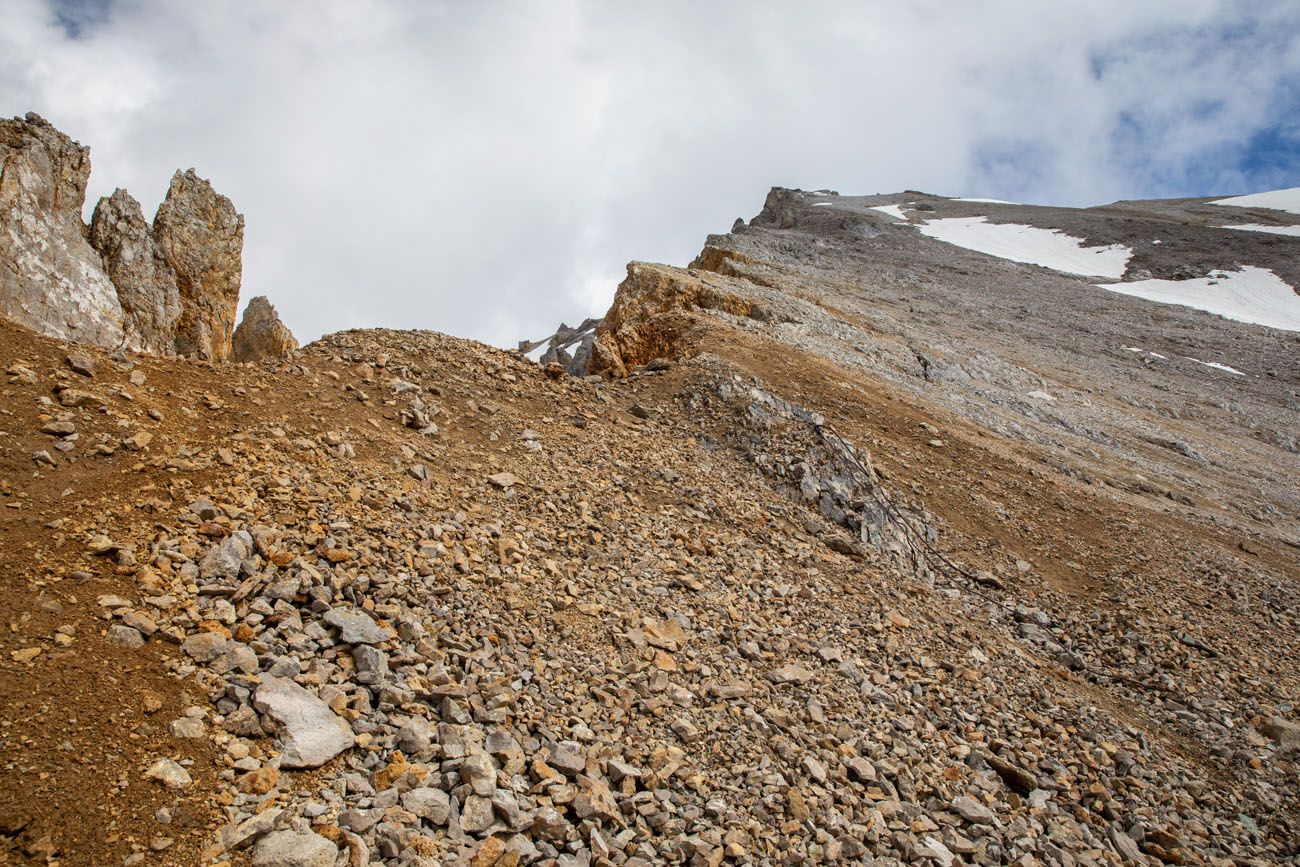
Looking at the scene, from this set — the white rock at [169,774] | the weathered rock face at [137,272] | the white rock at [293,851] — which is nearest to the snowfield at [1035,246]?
the weathered rock face at [137,272]

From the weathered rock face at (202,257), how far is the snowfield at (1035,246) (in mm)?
62367

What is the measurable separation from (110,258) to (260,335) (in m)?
5.23

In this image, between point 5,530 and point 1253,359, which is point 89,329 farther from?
point 1253,359

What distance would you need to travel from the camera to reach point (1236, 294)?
5444 centimetres

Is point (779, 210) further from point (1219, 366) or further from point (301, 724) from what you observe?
point (301, 724)

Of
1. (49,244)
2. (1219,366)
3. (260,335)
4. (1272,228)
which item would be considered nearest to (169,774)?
(49,244)

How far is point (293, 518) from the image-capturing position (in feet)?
25.2

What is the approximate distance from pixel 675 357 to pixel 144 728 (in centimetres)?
1455

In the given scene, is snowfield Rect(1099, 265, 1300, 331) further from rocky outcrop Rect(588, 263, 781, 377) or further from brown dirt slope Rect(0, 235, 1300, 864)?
brown dirt slope Rect(0, 235, 1300, 864)

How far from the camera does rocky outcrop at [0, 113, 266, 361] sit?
470 inches

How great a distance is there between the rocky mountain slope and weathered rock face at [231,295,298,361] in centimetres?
830

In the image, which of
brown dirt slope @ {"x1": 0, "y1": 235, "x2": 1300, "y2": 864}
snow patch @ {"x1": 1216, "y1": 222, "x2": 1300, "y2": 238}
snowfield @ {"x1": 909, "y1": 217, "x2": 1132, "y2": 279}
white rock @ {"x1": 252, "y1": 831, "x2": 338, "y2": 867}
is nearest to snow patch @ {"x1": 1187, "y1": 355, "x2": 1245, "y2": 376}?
snowfield @ {"x1": 909, "y1": 217, "x2": 1132, "y2": 279}

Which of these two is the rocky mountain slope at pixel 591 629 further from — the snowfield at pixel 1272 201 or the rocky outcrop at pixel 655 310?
the snowfield at pixel 1272 201

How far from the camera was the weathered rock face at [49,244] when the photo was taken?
11.6m
